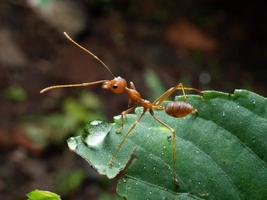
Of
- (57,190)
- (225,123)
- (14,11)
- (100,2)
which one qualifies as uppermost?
(100,2)

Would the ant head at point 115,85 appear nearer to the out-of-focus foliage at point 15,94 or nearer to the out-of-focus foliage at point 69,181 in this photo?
the out-of-focus foliage at point 69,181

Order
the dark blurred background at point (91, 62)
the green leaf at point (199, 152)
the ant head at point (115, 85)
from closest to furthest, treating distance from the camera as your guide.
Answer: the green leaf at point (199, 152) → the ant head at point (115, 85) → the dark blurred background at point (91, 62)

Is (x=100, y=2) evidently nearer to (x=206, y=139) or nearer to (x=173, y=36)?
(x=173, y=36)

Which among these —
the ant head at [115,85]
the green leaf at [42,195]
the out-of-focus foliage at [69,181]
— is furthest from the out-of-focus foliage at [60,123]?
the green leaf at [42,195]

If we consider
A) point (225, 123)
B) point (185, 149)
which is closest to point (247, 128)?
point (225, 123)

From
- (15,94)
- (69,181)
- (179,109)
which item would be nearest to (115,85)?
(179,109)

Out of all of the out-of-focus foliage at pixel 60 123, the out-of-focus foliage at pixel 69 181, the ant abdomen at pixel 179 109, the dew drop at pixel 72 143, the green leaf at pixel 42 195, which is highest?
the ant abdomen at pixel 179 109

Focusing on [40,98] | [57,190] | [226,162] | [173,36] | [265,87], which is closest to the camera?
[226,162]
